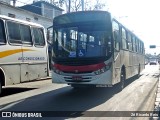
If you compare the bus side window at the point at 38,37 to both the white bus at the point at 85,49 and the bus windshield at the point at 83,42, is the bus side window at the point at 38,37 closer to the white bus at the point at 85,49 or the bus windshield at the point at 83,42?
the white bus at the point at 85,49

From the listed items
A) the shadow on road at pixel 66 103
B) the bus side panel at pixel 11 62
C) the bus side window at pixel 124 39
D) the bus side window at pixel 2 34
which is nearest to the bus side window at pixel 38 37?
the bus side panel at pixel 11 62

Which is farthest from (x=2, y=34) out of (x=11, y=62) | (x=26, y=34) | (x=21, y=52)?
(x=26, y=34)

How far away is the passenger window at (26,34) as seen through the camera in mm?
14579

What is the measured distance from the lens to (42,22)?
135 ft

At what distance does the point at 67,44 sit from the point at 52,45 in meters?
0.80

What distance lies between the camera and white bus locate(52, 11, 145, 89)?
1220 centimetres

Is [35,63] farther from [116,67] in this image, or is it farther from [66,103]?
[66,103]

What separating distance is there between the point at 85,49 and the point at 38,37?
4494mm

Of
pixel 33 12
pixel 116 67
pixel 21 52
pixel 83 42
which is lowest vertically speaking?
pixel 116 67

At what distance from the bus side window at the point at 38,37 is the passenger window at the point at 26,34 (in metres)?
0.61

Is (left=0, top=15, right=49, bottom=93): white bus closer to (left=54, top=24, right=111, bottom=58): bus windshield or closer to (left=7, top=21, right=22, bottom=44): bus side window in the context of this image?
(left=7, top=21, right=22, bottom=44): bus side window

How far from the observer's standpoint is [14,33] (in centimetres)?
1380

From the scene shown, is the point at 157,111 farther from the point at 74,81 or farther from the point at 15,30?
the point at 15,30

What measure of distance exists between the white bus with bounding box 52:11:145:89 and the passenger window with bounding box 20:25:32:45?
2095mm
